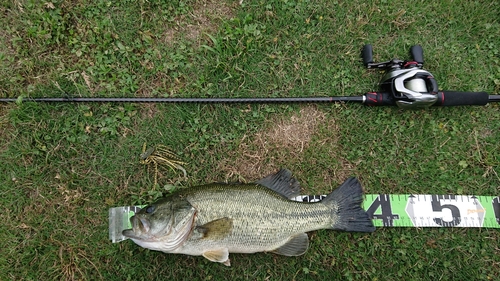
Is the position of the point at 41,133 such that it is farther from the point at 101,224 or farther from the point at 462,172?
the point at 462,172

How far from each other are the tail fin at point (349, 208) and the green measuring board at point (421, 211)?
0.29 m

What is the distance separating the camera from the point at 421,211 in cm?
364

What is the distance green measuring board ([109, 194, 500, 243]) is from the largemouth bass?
35 centimetres

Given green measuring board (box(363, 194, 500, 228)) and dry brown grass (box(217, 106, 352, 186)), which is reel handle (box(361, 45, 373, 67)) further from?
green measuring board (box(363, 194, 500, 228))

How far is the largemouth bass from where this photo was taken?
116 inches

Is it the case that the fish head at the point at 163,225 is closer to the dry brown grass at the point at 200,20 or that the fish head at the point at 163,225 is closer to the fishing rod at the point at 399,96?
the fishing rod at the point at 399,96

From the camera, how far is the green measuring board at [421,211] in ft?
11.7

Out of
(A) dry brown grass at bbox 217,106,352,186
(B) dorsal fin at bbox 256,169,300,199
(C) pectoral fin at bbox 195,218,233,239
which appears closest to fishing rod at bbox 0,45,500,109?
(A) dry brown grass at bbox 217,106,352,186

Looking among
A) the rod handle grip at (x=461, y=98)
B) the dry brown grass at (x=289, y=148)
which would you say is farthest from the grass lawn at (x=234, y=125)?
the rod handle grip at (x=461, y=98)

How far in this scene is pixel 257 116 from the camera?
3.79 metres

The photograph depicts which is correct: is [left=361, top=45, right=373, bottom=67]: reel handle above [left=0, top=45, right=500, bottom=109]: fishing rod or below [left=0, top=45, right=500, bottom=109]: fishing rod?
above

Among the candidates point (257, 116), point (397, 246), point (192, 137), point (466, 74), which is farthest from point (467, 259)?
point (192, 137)

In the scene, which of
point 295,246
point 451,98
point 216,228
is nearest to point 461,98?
point 451,98

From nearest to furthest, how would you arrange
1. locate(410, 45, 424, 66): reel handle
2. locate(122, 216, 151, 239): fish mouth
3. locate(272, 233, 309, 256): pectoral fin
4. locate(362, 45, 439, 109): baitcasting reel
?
1. locate(122, 216, 151, 239): fish mouth
2. locate(272, 233, 309, 256): pectoral fin
3. locate(362, 45, 439, 109): baitcasting reel
4. locate(410, 45, 424, 66): reel handle
